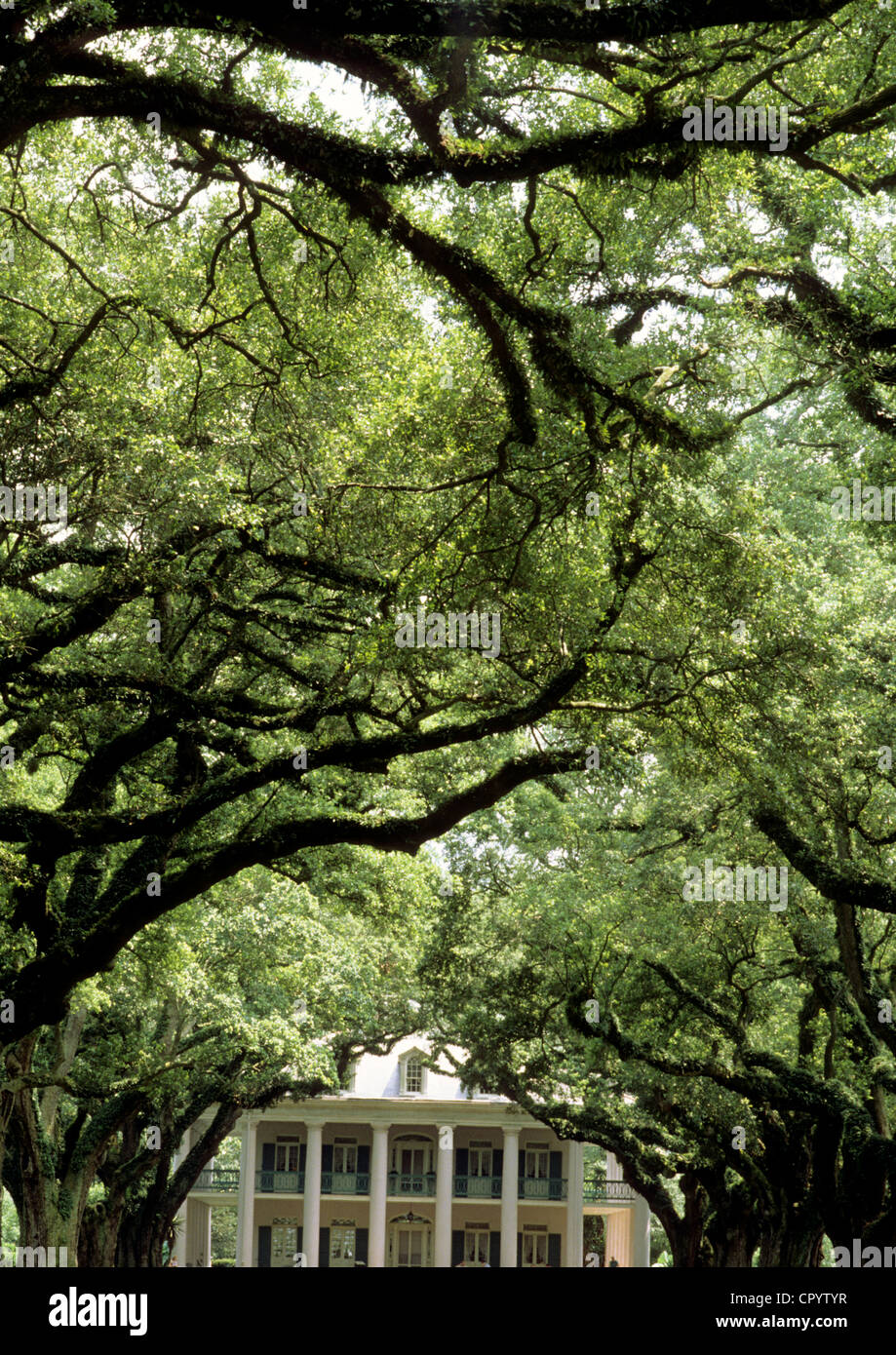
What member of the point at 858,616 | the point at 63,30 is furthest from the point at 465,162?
the point at 858,616

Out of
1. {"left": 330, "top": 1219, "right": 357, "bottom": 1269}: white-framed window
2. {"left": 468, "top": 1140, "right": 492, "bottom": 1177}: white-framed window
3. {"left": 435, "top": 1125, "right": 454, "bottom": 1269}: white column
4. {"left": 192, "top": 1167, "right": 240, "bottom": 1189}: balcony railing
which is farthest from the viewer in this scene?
{"left": 192, "top": 1167, "right": 240, "bottom": 1189}: balcony railing

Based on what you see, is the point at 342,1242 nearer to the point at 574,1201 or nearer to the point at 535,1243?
the point at 535,1243

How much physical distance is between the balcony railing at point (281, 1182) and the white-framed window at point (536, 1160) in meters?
7.56

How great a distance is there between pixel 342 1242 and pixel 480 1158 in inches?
208

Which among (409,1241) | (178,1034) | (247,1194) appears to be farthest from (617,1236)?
(178,1034)

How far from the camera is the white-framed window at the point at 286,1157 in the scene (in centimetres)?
4581

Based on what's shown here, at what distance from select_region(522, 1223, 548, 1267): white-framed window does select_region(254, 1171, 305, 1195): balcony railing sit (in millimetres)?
7774

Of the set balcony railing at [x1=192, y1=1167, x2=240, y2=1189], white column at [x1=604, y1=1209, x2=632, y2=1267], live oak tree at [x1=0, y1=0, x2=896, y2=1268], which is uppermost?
live oak tree at [x1=0, y1=0, x2=896, y2=1268]

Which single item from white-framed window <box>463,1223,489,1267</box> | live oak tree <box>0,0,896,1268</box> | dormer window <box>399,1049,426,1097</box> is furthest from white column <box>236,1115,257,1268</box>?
live oak tree <box>0,0,896,1268</box>

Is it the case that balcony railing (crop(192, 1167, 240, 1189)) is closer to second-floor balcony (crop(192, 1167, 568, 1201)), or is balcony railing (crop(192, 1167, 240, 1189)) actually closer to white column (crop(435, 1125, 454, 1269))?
second-floor balcony (crop(192, 1167, 568, 1201))

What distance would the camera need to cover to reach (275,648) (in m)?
14.8

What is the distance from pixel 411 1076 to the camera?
46.1 meters

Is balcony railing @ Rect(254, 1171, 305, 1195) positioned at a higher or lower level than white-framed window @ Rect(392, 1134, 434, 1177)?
lower

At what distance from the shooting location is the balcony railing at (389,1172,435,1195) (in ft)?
148
